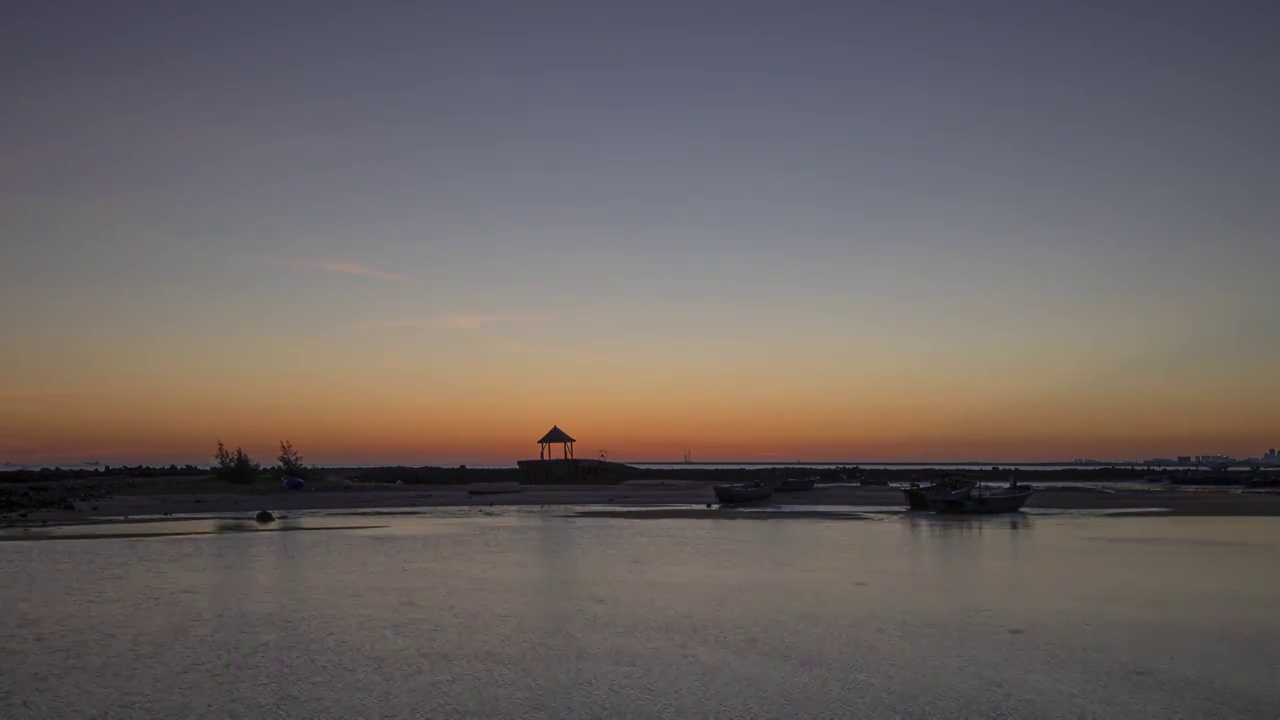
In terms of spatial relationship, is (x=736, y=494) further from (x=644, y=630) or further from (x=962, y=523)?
(x=644, y=630)

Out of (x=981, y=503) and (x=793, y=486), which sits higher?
(x=981, y=503)

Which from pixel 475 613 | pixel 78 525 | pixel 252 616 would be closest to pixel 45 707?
pixel 252 616

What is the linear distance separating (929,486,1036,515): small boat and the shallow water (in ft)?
40.7

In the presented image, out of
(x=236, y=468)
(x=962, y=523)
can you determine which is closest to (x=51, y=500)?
(x=236, y=468)

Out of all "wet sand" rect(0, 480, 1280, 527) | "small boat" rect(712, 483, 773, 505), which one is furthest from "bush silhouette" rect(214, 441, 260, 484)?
"small boat" rect(712, 483, 773, 505)

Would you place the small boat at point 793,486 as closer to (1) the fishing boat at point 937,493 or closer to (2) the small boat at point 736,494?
(2) the small boat at point 736,494

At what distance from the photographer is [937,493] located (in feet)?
129

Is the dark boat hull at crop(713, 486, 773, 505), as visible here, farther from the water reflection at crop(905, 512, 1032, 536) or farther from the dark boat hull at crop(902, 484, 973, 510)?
the water reflection at crop(905, 512, 1032, 536)

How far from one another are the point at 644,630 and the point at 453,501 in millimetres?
37219

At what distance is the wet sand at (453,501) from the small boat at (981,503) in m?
3.23

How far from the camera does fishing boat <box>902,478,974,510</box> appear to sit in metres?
38.6

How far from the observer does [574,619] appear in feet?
47.6

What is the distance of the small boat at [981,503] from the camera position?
123 ft

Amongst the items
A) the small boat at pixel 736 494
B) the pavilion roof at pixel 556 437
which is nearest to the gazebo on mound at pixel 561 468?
the pavilion roof at pixel 556 437
